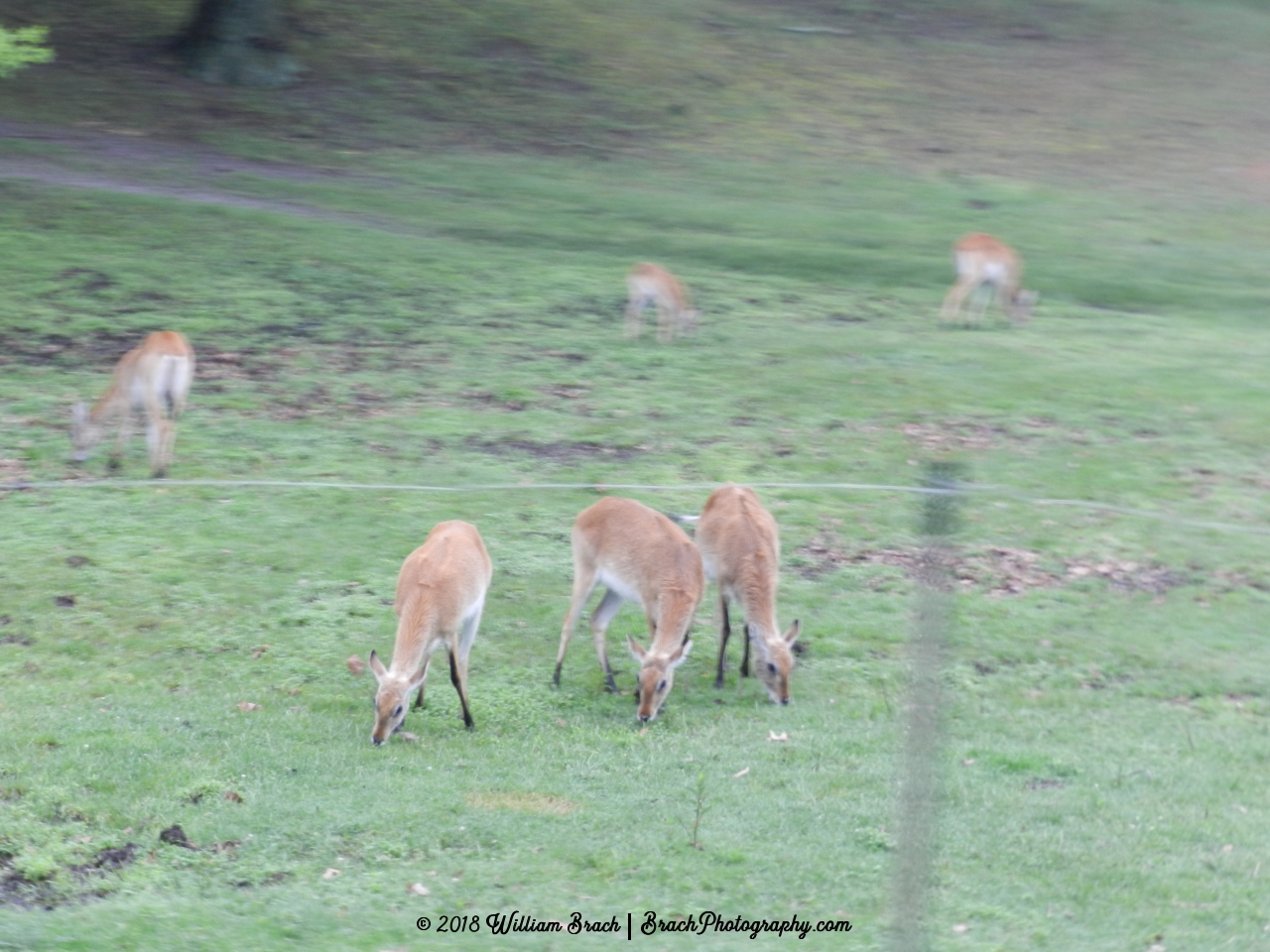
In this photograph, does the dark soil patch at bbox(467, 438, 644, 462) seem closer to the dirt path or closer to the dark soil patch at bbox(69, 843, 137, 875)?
the dark soil patch at bbox(69, 843, 137, 875)

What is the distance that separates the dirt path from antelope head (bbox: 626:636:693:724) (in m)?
13.2

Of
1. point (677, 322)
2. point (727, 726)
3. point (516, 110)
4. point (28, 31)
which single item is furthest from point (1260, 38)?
point (727, 726)

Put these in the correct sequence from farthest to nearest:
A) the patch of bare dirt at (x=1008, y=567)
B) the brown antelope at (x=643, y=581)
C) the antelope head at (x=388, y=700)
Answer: the patch of bare dirt at (x=1008, y=567) → the brown antelope at (x=643, y=581) → the antelope head at (x=388, y=700)

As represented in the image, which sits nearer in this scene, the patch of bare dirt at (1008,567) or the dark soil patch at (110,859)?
the dark soil patch at (110,859)

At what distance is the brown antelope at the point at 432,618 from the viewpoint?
808 cm

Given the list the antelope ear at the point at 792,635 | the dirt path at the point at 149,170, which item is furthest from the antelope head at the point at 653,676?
the dirt path at the point at 149,170

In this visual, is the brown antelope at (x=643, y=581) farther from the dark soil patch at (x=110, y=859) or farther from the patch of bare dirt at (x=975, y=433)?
the patch of bare dirt at (x=975, y=433)

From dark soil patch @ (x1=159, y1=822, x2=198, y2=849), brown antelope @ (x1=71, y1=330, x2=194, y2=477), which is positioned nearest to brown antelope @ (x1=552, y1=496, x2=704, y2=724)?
dark soil patch @ (x1=159, y1=822, x2=198, y2=849)

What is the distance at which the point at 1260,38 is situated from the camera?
37.7 meters

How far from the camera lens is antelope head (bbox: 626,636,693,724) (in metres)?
8.58

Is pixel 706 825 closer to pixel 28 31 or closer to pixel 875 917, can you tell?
pixel 875 917

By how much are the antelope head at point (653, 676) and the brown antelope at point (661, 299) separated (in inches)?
351

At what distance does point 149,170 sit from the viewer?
73.8ft

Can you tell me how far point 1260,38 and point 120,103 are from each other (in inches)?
1094
